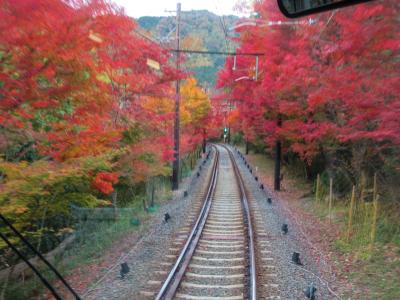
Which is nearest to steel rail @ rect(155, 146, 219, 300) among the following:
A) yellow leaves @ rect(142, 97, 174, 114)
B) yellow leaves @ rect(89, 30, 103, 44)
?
yellow leaves @ rect(89, 30, 103, 44)

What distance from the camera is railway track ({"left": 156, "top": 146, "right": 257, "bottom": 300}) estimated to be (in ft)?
24.7

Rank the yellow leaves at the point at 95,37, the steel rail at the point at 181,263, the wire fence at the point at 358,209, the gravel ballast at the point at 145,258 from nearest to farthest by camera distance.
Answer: the yellow leaves at the point at 95,37
the steel rail at the point at 181,263
the gravel ballast at the point at 145,258
the wire fence at the point at 358,209

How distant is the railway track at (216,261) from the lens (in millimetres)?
7539

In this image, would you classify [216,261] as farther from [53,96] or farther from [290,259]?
[53,96]

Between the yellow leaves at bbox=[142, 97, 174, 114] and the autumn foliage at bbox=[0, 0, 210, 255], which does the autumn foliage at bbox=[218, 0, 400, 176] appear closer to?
the yellow leaves at bbox=[142, 97, 174, 114]

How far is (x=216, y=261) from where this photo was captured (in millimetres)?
9477

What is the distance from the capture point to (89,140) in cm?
859

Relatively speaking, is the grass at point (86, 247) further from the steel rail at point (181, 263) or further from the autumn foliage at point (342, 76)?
the autumn foliage at point (342, 76)

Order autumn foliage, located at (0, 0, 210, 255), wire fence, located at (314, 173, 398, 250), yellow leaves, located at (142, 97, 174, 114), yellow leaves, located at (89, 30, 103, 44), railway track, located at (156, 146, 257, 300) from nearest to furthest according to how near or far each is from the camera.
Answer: autumn foliage, located at (0, 0, 210, 255)
yellow leaves, located at (89, 30, 103, 44)
railway track, located at (156, 146, 257, 300)
wire fence, located at (314, 173, 398, 250)
yellow leaves, located at (142, 97, 174, 114)

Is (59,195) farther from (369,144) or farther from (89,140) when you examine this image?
(369,144)

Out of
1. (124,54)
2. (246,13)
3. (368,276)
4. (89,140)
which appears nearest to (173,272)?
(89,140)

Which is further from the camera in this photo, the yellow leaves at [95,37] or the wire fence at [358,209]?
the wire fence at [358,209]

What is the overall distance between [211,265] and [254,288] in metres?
2.00

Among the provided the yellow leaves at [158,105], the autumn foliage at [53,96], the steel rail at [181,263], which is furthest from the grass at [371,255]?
the yellow leaves at [158,105]
